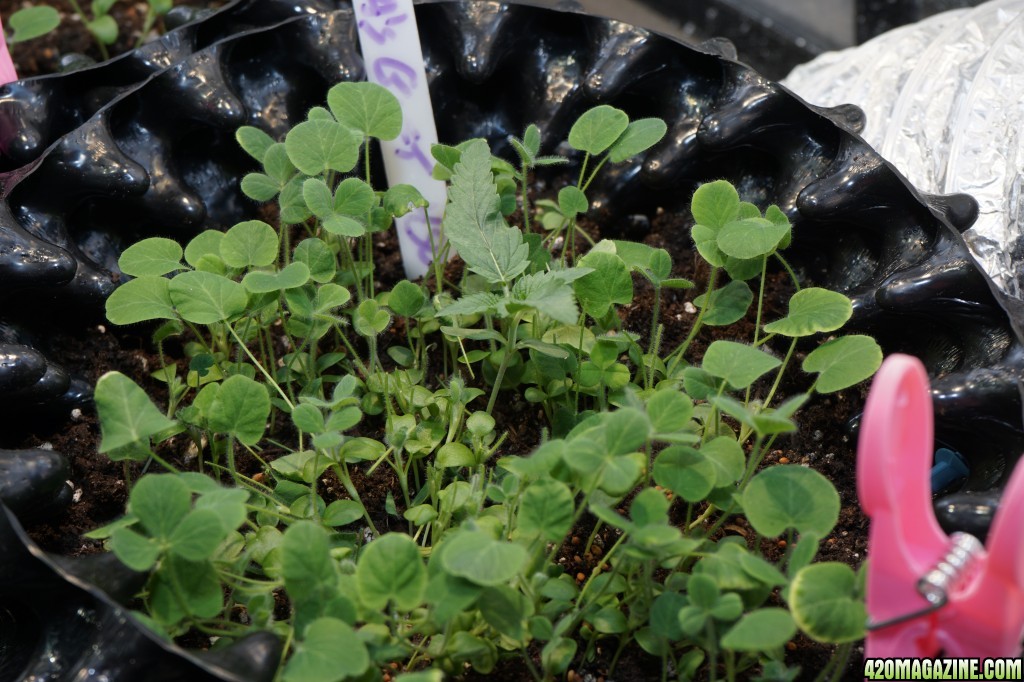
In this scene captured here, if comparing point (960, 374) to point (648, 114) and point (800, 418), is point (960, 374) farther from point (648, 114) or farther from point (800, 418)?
point (648, 114)

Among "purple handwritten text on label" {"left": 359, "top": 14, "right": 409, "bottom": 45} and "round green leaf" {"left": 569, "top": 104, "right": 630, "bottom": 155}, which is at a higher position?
"purple handwritten text on label" {"left": 359, "top": 14, "right": 409, "bottom": 45}

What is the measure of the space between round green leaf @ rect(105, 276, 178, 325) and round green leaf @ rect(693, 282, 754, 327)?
344mm

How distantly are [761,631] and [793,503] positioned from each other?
8cm

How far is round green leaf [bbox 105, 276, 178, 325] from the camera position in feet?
2.12

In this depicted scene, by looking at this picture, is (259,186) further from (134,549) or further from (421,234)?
(134,549)

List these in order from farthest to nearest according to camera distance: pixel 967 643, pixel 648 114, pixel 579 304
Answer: pixel 648 114 < pixel 579 304 < pixel 967 643

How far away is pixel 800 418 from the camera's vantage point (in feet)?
2.39

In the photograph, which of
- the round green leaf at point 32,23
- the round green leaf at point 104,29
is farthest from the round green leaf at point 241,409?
the round green leaf at point 104,29

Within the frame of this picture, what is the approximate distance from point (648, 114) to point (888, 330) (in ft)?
0.87

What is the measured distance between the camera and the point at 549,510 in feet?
1.67

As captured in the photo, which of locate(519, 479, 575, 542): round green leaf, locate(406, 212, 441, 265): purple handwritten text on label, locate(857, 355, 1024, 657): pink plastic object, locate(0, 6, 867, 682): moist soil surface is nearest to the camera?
locate(857, 355, 1024, 657): pink plastic object

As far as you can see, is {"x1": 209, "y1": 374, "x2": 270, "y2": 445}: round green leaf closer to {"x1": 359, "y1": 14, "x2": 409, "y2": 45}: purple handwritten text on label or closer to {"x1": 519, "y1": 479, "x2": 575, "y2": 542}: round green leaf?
{"x1": 519, "y1": 479, "x2": 575, "y2": 542}: round green leaf

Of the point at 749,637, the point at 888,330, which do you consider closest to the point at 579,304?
the point at 888,330

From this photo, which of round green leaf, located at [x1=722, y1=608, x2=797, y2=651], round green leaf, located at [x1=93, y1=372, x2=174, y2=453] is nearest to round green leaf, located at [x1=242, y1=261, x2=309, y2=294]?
round green leaf, located at [x1=93, y1=372, x2=174, y2=453]
